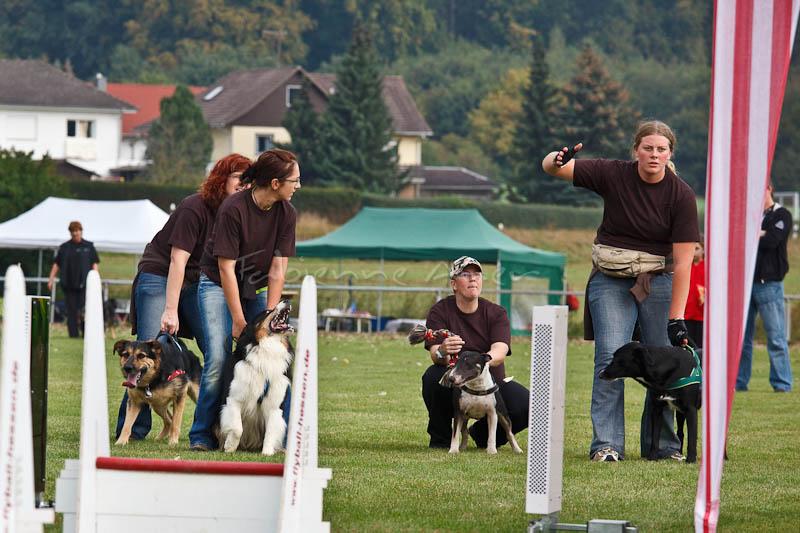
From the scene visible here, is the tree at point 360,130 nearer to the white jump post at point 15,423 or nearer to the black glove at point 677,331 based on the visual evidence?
the black glove at point 677,331

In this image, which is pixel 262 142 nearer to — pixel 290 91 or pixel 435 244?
pixel 290 91

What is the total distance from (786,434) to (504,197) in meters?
64.6

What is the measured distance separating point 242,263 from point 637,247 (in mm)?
2186

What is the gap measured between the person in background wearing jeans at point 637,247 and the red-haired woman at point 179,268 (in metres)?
2.09

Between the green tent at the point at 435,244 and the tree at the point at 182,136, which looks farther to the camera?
the tree at the point at 182,136

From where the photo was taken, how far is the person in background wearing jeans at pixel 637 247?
298 inches

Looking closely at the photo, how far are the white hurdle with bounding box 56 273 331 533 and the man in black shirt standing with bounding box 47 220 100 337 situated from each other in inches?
646

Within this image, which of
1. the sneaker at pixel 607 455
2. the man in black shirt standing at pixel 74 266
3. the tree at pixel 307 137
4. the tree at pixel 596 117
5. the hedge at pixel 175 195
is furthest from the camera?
the tree at pixel 596 117

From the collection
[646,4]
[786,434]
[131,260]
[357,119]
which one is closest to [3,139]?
[357,119]

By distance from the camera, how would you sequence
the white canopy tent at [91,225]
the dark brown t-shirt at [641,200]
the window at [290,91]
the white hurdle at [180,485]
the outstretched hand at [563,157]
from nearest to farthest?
the white hurdle at [180,485] → the outstretched hand at [563,157] → the dark brown t-shirt at [641,200] → the white canopy tent at [91,225] → the window at [290,91]

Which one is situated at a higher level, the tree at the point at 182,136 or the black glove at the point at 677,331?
the tree at the point at 182,136

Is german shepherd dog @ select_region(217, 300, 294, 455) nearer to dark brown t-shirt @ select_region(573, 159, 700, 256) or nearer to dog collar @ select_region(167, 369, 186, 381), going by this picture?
dog collar @ select_region(167, 369, 186, 381)

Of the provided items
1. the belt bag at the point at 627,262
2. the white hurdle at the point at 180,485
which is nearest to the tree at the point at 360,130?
the belt bag at the point at 627,262

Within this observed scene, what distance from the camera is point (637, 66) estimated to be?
342ft
